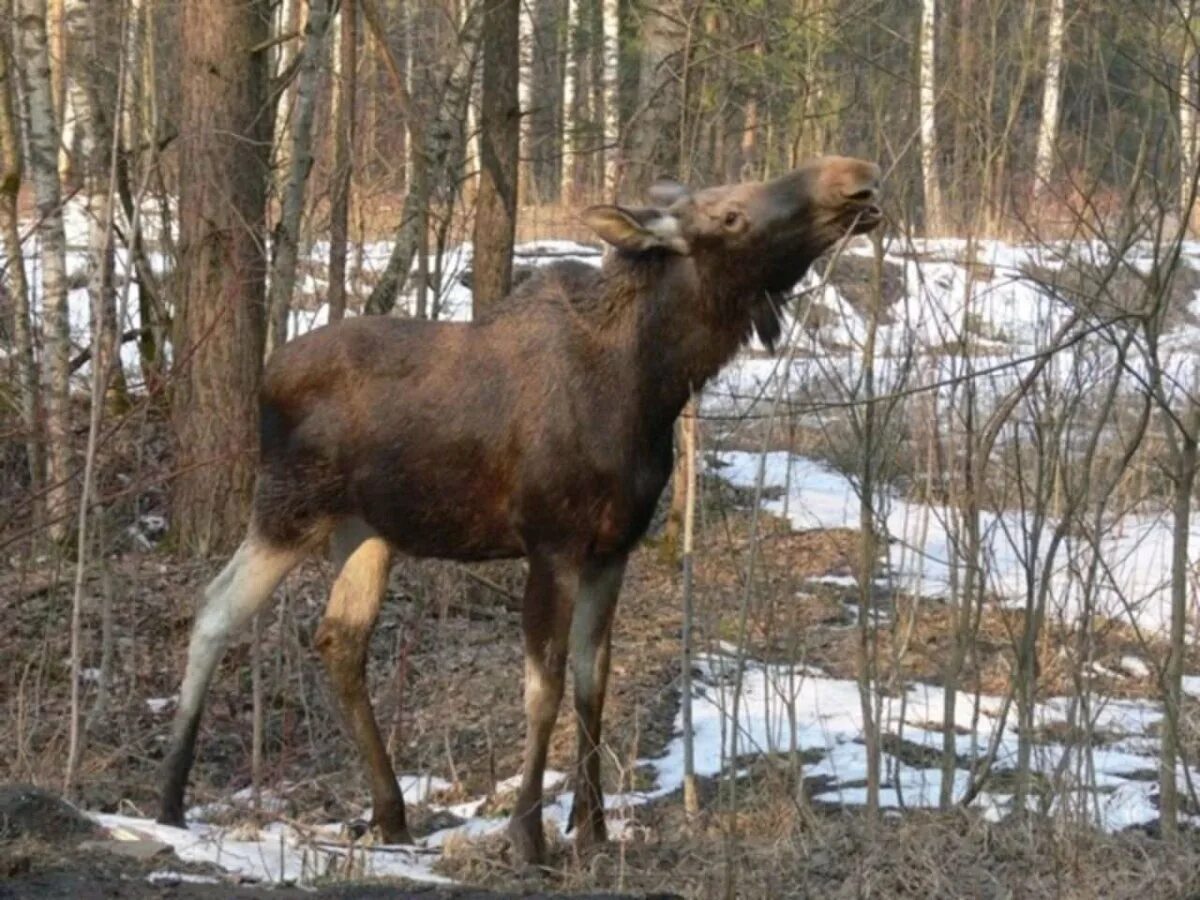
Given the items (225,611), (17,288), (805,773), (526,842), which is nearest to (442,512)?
(225,611)

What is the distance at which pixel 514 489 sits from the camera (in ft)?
21.7

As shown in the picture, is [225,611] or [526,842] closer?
[526,842]

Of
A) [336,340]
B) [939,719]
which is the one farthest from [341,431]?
[939,719]

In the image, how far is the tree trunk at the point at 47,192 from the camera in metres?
11.1

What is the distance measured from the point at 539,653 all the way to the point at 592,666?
0.37 metres

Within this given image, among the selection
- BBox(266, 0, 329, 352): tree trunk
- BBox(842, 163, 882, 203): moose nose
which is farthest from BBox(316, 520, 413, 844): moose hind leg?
BBox(842, 163, 882, 203): moose nose

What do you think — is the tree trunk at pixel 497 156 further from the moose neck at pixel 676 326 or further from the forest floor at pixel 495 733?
the moose neck at pixel 676 326

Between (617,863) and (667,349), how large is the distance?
1854 mm

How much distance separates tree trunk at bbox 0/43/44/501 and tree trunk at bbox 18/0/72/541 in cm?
14

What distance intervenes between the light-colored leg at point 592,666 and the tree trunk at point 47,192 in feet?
16.5

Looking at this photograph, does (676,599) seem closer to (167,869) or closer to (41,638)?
(41,638)

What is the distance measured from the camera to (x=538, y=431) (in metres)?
6.55

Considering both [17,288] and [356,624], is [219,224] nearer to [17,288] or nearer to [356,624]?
[17,288]

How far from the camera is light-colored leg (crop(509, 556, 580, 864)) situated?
6.45 meters
